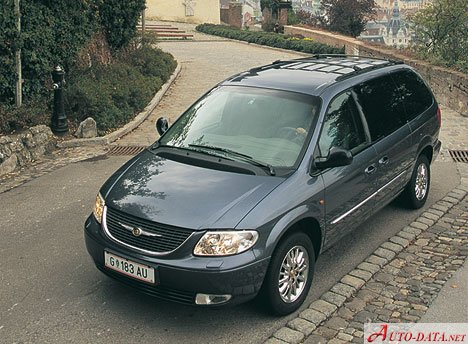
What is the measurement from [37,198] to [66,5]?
5.01 meters

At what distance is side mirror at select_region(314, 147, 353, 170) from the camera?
16.1 ft

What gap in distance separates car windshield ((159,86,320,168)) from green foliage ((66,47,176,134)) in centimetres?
544

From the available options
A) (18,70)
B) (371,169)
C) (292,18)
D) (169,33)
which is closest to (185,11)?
(169,33)

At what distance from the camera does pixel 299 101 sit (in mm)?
5473

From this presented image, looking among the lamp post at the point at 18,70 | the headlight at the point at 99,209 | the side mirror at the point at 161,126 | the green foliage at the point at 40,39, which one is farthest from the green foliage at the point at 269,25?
the headlight at the point at 99,209

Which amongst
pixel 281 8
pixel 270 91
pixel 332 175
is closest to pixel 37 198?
pixel 270 91

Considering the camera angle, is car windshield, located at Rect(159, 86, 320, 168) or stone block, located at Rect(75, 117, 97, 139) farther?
stone block, located at Rect(75, 117, 97, 139)

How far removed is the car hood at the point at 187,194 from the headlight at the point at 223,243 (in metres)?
0.07

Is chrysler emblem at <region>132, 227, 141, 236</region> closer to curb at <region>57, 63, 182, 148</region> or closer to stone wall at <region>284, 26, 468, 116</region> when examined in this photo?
curb at <region>57, 63, 182, 148</region>

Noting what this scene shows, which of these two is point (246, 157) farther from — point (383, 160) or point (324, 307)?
point (383, 160)

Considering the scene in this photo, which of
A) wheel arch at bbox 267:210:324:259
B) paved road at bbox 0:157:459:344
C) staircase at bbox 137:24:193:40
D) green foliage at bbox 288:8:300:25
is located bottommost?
paved road at bbox 0:157:459:344

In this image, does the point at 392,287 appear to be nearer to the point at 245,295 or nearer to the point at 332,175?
the point at 332,175

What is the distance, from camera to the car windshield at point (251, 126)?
16.8 feet

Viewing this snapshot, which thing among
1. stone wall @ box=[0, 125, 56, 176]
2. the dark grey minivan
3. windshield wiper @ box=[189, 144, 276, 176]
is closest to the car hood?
the dark grey minivan
